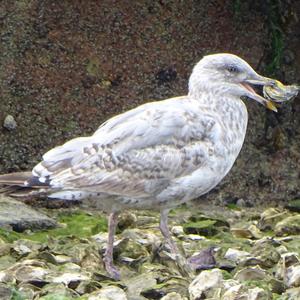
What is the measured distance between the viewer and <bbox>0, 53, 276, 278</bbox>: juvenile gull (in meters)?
7.02

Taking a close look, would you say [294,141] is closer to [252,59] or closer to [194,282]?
[252,59]

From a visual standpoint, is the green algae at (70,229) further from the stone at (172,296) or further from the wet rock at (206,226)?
the stone at (172,296)

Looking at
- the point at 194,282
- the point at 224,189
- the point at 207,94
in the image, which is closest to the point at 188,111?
the point at 207,94

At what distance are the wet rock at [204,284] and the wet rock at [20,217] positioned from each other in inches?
69.4

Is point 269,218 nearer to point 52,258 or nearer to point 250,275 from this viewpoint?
point 250,275

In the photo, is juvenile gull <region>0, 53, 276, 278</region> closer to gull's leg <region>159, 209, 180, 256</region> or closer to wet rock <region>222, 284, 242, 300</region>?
gull's leg <region>159, 209, 180, 256</region>

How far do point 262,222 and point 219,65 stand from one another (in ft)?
4.01

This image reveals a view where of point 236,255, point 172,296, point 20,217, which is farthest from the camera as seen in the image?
point 20,217

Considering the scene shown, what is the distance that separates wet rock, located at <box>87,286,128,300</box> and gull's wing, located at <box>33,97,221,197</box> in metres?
0.85

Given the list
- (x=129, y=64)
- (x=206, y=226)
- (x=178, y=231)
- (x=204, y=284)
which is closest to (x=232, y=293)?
(x=204, y=284)

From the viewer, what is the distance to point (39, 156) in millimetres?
8664

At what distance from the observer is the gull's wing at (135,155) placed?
7020mm

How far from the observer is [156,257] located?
7.00 metres

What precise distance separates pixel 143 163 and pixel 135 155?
0.06m
